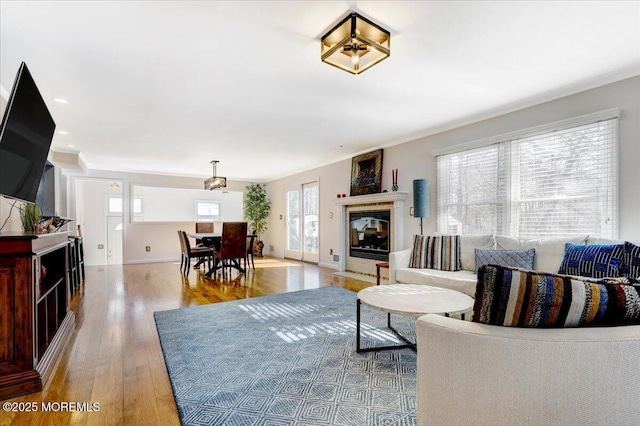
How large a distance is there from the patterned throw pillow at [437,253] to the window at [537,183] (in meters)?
0.60

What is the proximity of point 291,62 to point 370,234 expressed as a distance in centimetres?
369

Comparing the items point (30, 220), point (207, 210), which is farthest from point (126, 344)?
point (207, 210)

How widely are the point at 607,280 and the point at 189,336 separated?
2.83 meters

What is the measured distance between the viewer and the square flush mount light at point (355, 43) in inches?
78.4

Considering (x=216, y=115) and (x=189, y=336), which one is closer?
(x=189, y=336)

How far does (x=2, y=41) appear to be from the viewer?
219cm

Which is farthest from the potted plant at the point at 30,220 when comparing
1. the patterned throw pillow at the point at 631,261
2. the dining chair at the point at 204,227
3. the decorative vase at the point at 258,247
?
the decorative vase at the point at 258,247

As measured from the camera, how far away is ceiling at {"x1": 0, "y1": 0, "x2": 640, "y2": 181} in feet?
6.41

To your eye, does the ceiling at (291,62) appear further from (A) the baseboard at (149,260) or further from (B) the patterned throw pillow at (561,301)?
(A) the baseboard at (149,260)

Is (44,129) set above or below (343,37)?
below

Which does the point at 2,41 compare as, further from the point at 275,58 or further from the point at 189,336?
the point at 189,336

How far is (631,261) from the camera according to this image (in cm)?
234

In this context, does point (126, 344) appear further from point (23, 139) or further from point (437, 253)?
point (437, 253)

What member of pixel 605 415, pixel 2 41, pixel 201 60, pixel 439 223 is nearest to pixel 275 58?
pixel 201 60
